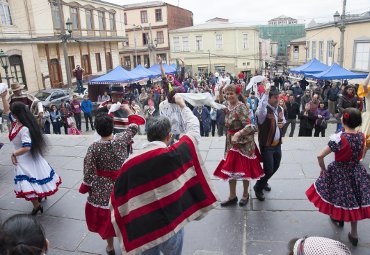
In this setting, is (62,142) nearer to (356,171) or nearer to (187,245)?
(187,245)

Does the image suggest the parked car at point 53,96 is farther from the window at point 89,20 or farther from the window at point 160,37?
the window at point 160,37

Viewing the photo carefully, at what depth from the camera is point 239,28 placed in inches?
1462

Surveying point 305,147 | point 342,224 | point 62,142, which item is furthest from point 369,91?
point 62,142

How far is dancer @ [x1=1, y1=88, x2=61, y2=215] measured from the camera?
13.5ft

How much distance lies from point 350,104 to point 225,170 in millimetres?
4598

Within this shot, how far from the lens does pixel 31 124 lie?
416cm

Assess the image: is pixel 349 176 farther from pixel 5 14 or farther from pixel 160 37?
pixel 160 37

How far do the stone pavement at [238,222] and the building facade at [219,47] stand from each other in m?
33.6

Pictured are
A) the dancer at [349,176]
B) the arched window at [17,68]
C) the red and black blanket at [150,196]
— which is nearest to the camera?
the red and black blanket at [150,196]

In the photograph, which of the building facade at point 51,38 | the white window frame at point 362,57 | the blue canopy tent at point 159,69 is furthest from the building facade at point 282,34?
the blue canopy tent at point 159,69

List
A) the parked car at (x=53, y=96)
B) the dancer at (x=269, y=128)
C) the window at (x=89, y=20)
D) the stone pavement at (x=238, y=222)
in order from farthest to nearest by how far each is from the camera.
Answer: the window at (x=89, y=20)
the parked car at (x=53, y=96)
the dancer at (x=269, y=128)
the stone pavement at (x=238, y=222)

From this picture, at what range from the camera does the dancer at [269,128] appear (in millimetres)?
3988

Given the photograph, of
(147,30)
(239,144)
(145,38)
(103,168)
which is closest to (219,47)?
(147,30)

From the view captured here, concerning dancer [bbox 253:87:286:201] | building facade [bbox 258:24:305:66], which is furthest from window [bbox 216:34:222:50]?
dancer [bbox 253:87:286:201]
